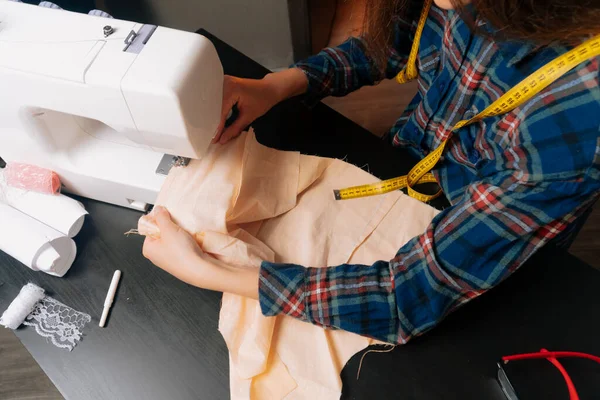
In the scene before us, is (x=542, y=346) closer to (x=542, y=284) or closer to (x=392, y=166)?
(x=542, y=284)

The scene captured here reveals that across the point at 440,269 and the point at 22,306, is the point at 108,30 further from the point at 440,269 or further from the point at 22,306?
the point at 440,269

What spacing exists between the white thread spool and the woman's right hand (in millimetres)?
486

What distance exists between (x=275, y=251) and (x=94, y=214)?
0.44 meters

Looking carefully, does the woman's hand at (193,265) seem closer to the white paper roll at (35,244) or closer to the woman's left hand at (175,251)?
the woman's left hand at (175,251)

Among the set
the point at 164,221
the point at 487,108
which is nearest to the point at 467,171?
the point at 487,108

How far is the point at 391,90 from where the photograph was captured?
2.61 m

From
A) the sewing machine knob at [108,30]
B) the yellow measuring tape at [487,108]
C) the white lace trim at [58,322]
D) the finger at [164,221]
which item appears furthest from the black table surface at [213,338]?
the sewing machine knob at [108,30]

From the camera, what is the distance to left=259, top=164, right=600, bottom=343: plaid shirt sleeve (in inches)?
28.8

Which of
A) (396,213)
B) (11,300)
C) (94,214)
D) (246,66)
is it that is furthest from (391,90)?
(11,300)

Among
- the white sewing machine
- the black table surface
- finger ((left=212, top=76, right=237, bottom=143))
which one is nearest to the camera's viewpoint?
the white sewing machine

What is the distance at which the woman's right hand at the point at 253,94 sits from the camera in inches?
40.0

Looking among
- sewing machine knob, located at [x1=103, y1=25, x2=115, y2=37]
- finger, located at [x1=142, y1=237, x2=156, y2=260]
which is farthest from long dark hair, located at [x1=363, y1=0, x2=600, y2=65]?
finger, located at [x1=142, y1=237, x2=156, y2=260]

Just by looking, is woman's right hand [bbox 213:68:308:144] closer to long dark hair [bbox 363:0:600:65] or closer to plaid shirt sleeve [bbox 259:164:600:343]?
plaid shirt sleeve [bbox 259:164:600:343]

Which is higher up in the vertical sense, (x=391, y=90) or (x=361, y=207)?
(x=361, y=207)
